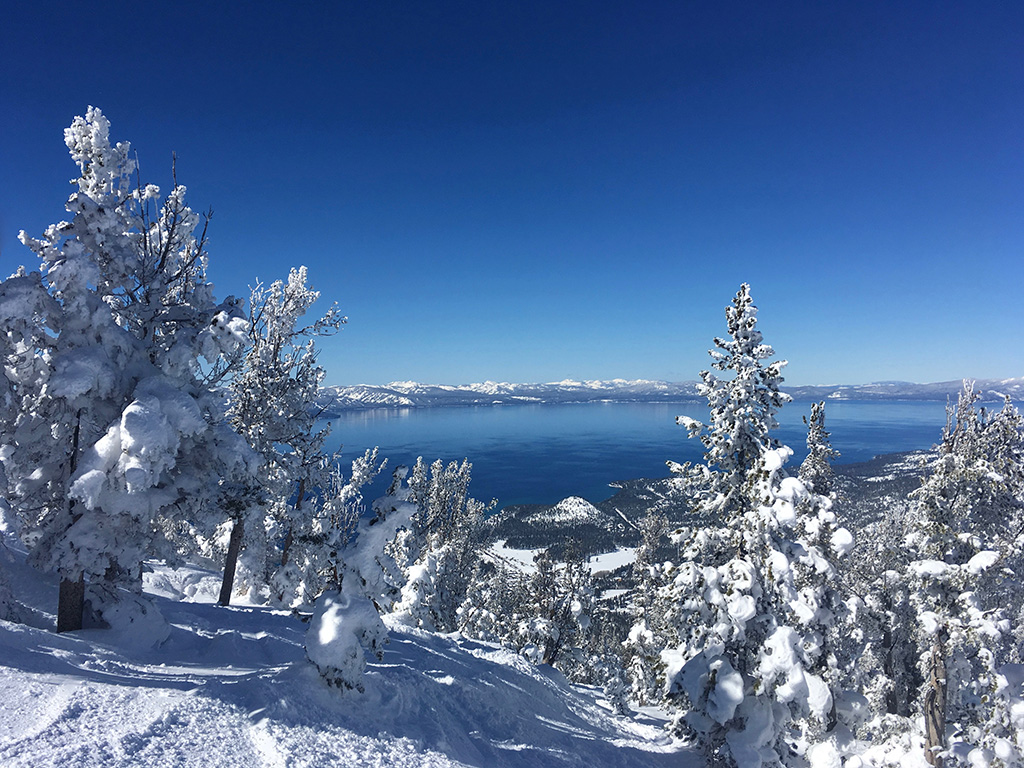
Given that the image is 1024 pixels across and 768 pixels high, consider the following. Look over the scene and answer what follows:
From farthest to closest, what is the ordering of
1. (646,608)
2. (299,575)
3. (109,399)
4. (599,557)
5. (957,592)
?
(599,557), (646,608), (299,575), (957,592), (109,399)

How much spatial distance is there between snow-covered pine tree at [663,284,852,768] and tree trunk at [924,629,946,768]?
2.76 m

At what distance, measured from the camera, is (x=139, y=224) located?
1016 centimetres

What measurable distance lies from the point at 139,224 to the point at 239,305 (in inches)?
107

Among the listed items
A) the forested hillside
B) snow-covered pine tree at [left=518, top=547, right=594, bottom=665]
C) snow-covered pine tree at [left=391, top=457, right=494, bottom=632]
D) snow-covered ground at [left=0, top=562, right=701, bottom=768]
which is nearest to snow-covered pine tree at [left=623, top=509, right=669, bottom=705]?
snow-covered pine tree at [left=518, top=547, right=594, bottom=665]

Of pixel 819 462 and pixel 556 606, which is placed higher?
pixel 819 462

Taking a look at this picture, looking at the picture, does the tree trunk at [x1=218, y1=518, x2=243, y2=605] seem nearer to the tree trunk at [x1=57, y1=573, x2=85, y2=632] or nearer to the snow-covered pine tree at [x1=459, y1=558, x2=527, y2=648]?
the tree trunk at [x1=57, y1=573, x2=85, y2=632]

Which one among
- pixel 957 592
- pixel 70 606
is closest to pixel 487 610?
pixel 957 592

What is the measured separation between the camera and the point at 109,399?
911cm

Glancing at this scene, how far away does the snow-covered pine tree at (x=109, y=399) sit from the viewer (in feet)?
26.9

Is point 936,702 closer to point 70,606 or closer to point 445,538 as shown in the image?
point 70,606

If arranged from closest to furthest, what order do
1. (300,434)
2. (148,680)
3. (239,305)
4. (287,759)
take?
(287,759)
(148,680)
(239,305)
(300,434)

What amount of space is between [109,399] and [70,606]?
4.05 metres

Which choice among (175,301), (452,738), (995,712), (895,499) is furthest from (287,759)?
(895,499)

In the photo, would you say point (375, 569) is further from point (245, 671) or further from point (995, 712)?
point (995, 712)
